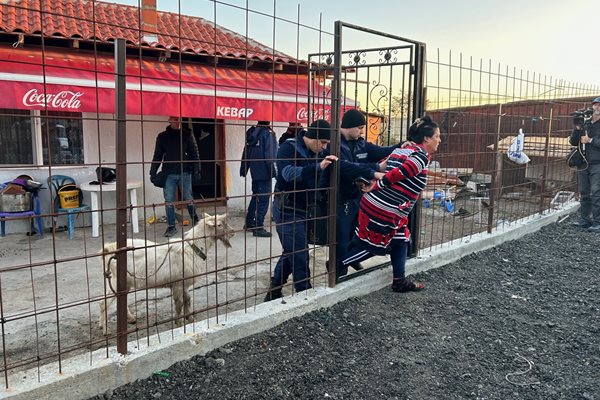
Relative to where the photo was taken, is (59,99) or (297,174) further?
(59,99)

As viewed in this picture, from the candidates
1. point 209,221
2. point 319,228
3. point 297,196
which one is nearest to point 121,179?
point 209,221

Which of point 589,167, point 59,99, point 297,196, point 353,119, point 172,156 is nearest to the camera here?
point 297,196

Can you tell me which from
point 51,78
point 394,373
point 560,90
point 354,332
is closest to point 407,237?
point 354,332

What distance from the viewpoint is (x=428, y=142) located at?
4172 millimetres

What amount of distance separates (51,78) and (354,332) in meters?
4.86

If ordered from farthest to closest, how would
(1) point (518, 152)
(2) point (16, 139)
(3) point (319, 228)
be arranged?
1. (1) point (518, 152)
2. (2) point (16, 139)
3. (3) point (319, 228)

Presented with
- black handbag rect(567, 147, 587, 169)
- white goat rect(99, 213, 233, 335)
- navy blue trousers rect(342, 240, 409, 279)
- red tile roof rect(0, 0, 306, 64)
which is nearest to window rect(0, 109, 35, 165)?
red tile roof rect(0, 0, 306, 64)

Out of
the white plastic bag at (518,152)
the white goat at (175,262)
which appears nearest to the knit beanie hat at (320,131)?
the white goat at (175,262)

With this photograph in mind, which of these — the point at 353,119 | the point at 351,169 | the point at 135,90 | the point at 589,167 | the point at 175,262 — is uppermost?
the point at 135,90

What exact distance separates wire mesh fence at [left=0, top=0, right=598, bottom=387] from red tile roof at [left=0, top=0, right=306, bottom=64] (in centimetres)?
7

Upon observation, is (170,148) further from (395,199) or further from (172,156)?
(395,199)

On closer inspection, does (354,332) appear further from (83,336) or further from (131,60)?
(131,60)

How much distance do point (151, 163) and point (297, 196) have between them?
125 cm

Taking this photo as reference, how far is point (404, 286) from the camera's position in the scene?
4.47 metres
